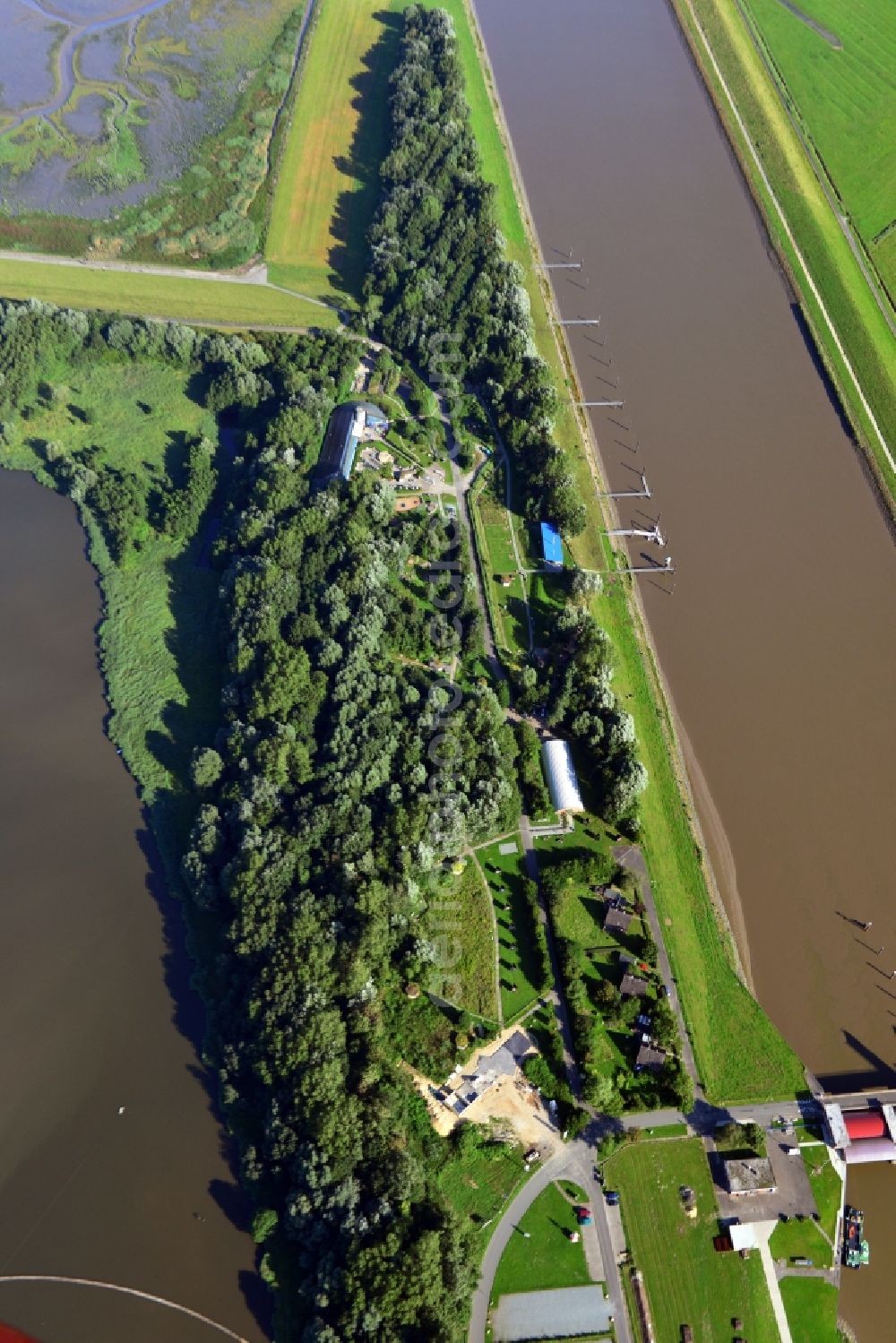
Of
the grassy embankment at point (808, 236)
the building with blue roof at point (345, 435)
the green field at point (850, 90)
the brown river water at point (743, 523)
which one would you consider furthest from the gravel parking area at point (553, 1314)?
the green field at point (850, 90)

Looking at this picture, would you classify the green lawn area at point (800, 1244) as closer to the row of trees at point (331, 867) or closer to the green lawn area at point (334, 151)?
the row of trees at point (331, 867)

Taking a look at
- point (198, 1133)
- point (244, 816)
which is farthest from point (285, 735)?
point (198, 1133)

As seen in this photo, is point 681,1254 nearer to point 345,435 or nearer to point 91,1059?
point 91,1059

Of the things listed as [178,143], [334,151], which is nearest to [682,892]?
[334,151]

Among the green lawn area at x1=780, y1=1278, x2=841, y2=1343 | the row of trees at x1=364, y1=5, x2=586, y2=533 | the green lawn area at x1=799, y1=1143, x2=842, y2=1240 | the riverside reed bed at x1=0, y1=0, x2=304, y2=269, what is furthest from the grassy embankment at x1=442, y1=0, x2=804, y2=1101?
the riverside reed bed at x1=0, y1=0, x2=304, y2=269

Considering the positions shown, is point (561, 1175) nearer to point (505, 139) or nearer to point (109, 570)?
point (109, 570)
